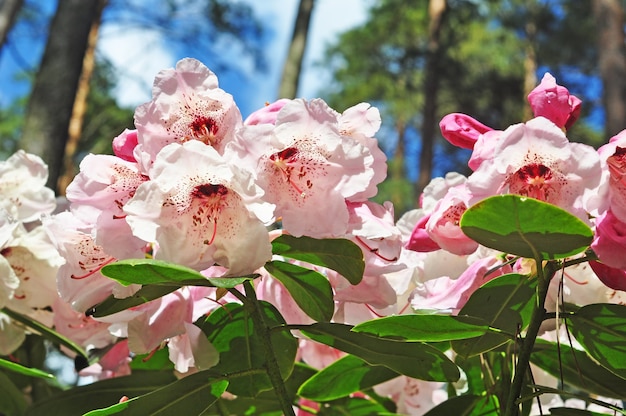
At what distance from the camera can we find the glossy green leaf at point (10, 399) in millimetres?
900

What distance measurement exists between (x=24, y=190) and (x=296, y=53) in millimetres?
3892

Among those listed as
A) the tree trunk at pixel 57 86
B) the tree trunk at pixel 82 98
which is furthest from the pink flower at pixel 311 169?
the tree trunk at pixel 82 98

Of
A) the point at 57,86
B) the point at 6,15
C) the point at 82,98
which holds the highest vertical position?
the point at 82,98

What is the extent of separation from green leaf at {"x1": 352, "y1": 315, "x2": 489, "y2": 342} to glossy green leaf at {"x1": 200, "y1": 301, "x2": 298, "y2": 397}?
0.15 m

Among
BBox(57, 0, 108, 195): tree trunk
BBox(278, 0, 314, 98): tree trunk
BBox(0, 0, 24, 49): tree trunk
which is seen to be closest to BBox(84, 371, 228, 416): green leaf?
BBox(278, 0, 314, 98): tree trunk

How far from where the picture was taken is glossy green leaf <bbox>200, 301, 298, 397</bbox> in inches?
30.6

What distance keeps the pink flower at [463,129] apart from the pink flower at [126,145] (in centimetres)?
27

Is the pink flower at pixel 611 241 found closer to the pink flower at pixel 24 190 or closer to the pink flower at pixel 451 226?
the pink flower at pixel 451 226

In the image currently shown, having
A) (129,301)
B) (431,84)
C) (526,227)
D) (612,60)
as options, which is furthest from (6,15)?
(431,84)

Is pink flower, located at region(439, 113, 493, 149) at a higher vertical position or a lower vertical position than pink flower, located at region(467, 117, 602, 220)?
higher

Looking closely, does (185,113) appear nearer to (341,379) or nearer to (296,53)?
(341,379)

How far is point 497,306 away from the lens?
0.71 m

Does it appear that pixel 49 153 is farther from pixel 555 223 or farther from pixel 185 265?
pixel 555 223

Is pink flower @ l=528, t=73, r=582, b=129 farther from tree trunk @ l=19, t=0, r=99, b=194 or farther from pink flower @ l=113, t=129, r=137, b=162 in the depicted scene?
tree trunk @ l=19, t=0, r=99, b=194
